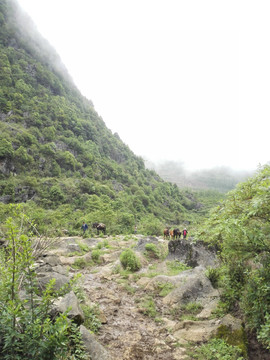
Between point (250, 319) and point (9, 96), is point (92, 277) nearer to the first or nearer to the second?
point (250, 319)

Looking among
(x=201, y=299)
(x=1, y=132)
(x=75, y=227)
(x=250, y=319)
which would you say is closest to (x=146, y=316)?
(x=201, y=299)

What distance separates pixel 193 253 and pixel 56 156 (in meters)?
64.4

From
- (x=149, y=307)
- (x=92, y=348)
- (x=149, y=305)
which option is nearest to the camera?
(x=92, y=348)

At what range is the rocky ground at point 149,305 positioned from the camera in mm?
5828

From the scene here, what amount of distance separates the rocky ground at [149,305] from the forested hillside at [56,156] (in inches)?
697

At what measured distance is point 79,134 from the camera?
97062mm

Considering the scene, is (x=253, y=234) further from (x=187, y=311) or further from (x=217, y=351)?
(x=187, y=311)

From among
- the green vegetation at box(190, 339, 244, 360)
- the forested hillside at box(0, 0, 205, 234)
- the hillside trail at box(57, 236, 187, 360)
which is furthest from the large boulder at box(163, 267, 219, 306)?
the forested hillside at box(0, 0, 205, 234)

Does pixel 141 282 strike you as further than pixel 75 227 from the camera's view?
No

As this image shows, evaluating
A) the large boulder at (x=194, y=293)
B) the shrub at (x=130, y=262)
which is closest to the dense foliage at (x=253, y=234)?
the large boulder at (x=194, y=293)

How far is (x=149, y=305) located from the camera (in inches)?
330

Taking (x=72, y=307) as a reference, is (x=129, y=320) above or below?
below

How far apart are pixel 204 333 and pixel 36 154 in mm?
64828

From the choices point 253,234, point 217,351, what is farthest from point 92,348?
point 253,234
